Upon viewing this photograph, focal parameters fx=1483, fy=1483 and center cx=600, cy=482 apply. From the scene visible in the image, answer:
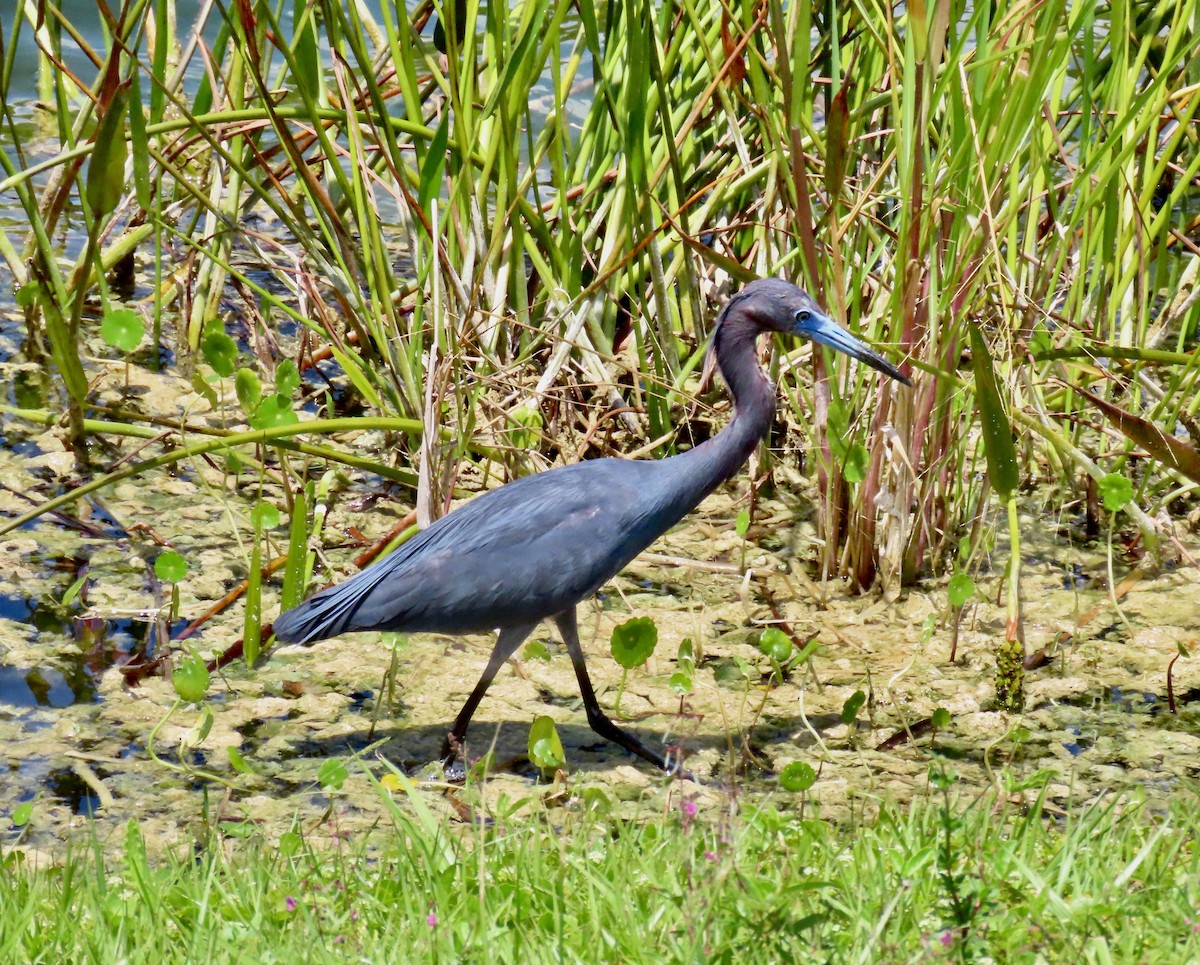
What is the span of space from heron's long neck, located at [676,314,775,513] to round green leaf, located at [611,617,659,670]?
43cm

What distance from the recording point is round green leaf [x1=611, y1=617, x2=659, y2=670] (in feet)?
11.6

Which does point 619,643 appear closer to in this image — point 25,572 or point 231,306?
point 25,572

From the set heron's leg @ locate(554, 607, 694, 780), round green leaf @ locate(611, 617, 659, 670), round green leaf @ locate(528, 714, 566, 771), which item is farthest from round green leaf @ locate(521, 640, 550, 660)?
round green leaf @ locate(528, 714, 566, 771)

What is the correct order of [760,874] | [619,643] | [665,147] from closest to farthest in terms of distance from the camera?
[760,874], [619,643], [665,147]

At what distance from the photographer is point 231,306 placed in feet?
20.1

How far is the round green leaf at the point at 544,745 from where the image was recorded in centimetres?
330

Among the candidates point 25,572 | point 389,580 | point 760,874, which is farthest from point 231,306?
point 760,874

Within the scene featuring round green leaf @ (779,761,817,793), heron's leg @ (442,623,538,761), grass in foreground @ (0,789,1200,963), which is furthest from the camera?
heron's leg @ (442,623,538,761)

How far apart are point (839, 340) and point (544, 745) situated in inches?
49.8

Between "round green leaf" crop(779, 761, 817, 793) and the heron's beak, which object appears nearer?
"round green leaf" crop(779, 761, 817, 793)

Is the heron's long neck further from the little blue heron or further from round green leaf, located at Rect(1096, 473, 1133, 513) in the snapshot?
round green leaf, located at Rect(1096, 473, 1133, 513)

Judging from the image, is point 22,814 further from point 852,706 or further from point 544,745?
point 852,706

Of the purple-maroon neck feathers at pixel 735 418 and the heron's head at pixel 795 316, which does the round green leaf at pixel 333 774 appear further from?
the heron's head at pixel 795 316

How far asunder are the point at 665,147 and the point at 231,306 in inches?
86.7
